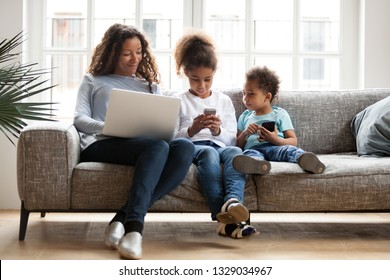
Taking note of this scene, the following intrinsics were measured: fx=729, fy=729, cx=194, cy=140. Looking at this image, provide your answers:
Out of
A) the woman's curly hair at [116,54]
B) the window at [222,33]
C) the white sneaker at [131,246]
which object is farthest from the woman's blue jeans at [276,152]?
the window at [222,33]

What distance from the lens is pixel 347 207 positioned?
320 cm

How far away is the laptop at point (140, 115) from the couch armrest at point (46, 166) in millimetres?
200

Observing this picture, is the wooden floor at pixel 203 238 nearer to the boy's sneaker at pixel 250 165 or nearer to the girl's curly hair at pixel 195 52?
the boy's sneaker at pixel 250 165

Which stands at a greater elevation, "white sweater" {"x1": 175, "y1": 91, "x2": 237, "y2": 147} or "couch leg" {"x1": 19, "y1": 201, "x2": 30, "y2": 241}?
"white sweater" {"x1": 175, "y1": 91, "x2": 237, "y2": 147}

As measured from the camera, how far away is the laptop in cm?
304

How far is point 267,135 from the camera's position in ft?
11.1

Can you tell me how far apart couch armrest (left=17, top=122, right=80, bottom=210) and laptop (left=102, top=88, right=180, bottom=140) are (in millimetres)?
200

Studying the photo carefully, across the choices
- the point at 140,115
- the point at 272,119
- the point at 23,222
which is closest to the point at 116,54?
the point at 140,115

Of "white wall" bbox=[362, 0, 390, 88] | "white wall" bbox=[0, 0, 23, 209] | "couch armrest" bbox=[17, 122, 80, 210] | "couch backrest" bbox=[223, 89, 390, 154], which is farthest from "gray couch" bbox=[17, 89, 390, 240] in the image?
"white wall" bbox=[362, 0, 390, 88]

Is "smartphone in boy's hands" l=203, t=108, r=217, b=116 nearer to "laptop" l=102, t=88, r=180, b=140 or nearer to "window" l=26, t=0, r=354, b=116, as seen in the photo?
"laptop" l=102, t=88, r=180, b=140

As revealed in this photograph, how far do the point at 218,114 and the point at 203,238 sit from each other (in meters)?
0.61

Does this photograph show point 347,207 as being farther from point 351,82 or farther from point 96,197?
point 351,82

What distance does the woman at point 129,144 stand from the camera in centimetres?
288

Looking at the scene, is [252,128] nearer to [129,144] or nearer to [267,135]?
[267,135]
